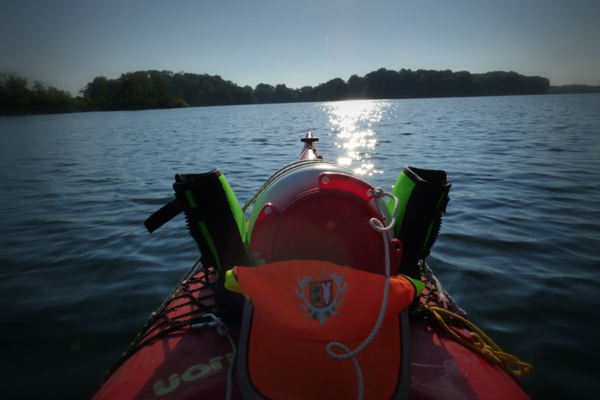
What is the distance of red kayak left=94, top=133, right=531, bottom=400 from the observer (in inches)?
58.4

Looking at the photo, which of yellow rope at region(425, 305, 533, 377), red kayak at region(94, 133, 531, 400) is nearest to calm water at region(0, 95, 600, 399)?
yellow rope at region(425, 305, 533, 377)

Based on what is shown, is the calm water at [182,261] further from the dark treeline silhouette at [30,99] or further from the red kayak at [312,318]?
the dark treeline silhouette at [30,99]

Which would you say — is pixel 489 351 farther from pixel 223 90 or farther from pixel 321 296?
pixel 223 90

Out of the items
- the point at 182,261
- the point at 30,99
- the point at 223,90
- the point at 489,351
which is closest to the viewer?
the point at 489,351

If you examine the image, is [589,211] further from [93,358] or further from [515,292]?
[93,358]

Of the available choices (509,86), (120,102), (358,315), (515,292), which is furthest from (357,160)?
(509,86)

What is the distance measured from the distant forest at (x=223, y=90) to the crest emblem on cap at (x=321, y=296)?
74.3 m

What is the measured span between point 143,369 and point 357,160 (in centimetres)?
1011

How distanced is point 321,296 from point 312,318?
0.10 meters

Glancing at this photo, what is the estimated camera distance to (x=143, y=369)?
1.74 metres

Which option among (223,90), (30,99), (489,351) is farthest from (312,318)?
(223,90)

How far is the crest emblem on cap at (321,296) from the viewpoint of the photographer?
147 cm

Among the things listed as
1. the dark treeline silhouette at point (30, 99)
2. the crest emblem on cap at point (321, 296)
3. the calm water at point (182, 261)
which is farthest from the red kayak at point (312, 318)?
the dark treeline silhouette at point (30, 99)

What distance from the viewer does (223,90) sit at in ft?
312
